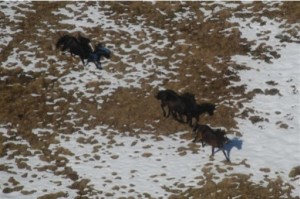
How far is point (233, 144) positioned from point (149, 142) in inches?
165

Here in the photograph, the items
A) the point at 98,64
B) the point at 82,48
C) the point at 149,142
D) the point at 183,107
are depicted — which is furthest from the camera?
the point at 82,48

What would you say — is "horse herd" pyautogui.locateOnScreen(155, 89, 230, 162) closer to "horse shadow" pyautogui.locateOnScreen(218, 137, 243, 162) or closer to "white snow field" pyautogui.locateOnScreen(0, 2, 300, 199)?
"horse shadow" pyautogui.locateOnScreen(218, 137, 243, 162)

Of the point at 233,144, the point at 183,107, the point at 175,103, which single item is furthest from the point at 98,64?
the point at 233,144

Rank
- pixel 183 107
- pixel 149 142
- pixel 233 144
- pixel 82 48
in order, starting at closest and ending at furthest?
pixel 233 144 → pixel 149 142 → pixel 183 107 → pixel 82 48

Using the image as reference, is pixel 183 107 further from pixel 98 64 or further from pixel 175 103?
pixel 98 64

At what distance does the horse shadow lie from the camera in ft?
71.4

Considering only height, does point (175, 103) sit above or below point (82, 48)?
below

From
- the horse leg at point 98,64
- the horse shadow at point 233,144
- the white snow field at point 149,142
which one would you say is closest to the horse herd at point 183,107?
the horse shadow at point 233,144

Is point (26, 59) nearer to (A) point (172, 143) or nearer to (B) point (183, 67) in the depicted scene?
(B) point (183, 67)

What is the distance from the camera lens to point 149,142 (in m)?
22.9

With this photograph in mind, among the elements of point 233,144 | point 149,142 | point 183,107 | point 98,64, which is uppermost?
point 98,64

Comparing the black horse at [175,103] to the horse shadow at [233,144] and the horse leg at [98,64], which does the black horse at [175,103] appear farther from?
the horse leg at [98,64]

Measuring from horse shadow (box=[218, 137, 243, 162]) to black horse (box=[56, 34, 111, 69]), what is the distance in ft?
34.7

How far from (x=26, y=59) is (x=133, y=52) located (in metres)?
7.02
